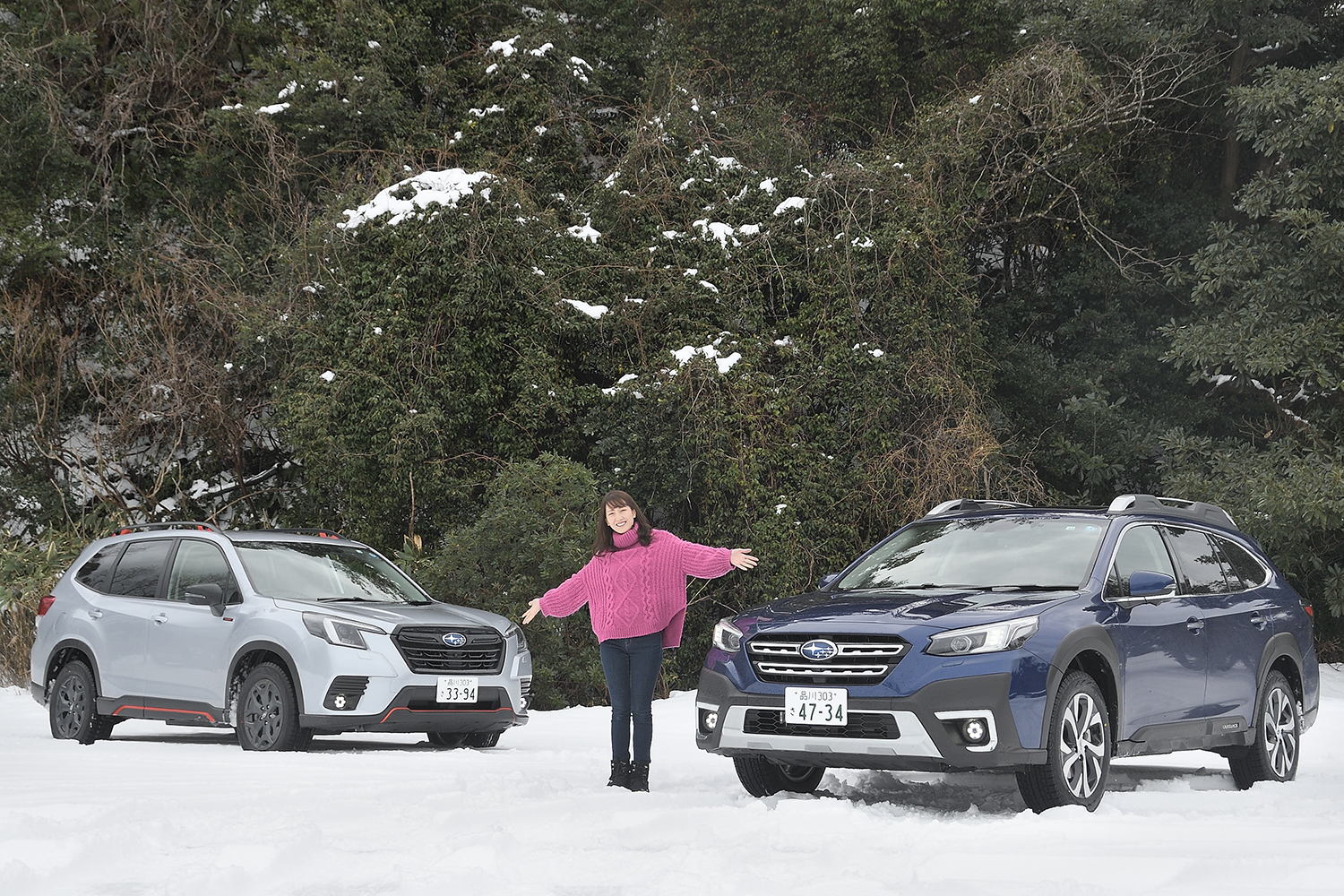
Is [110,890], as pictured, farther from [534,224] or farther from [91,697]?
[534,224]

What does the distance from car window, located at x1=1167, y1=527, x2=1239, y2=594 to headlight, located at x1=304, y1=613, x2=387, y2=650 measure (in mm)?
5471

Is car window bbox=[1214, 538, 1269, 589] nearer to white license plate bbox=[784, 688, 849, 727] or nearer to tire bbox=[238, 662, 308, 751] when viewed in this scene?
white license plate bbox=[784, 688, 849, 727]

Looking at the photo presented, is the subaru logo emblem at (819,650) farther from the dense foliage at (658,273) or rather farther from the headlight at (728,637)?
the dense foliage at (658,273)

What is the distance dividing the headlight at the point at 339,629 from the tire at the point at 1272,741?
589cm

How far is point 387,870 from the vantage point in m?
5.55

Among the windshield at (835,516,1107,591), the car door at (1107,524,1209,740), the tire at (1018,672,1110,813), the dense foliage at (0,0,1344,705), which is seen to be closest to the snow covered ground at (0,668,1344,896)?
the tire at (1018,672,1110,813)

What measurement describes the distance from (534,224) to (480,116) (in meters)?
3.57

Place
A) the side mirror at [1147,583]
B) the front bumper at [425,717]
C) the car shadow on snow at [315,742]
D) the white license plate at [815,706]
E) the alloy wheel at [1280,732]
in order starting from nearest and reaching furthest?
the white license plate at [815,706] < the side mirror at [1147,583] < the alloy wheel at [1280,732] < the front bumper at [425,717] < the car shadow on snow at [315,742]

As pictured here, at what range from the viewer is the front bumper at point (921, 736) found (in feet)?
22.7

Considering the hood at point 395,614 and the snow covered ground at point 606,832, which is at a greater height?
the hood at point 395,614

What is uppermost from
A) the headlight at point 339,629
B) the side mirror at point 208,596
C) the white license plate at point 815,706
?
the side mirror at point 208,596

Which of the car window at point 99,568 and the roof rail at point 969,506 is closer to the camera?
the roof rail at point 969,506

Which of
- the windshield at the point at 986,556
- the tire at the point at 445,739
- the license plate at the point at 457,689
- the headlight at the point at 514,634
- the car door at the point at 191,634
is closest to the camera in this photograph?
the windshield at the point at 986,556

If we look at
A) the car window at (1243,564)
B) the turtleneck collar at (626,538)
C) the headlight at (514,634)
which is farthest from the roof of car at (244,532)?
the car window at (1243,564)
